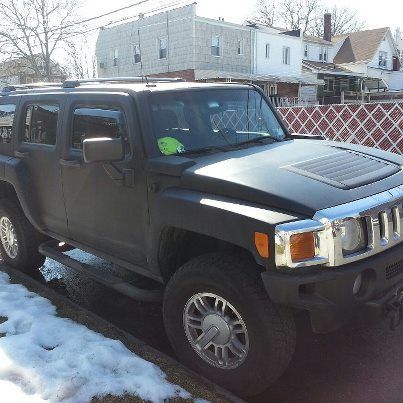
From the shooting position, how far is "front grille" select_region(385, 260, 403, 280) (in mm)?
2997

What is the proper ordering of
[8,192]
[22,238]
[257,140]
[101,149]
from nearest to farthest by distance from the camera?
[101,149] → [257,140] → [22,238] → [8,192]

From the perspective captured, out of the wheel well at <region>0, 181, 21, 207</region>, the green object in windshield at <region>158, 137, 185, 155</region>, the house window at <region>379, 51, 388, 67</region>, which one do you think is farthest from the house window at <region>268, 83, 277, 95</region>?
the green object in windshield at <region>158, 137, 185, 155</region>

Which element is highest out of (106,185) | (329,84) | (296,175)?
(296,175)

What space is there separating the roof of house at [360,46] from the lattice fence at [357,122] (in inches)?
1398

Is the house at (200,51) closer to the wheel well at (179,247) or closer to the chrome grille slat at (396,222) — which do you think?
the wheel well at (179,247)

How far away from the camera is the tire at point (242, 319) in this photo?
2.84 m

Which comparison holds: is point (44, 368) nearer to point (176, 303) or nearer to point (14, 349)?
point (14, 349)

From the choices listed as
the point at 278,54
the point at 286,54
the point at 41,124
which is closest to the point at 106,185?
the point at 41,124

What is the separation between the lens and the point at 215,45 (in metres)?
30.4

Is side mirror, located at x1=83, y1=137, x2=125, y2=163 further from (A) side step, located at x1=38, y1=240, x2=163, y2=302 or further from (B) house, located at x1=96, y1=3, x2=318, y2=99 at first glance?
(B) house, located at x1=96, y1=3, x2=318, y2=99

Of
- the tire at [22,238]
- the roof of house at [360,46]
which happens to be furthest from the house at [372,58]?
the tire at [22,238]

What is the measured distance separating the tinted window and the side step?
105 centimetres

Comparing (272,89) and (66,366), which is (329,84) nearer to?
(272,89)

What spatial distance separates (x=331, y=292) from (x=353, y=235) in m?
0.37
